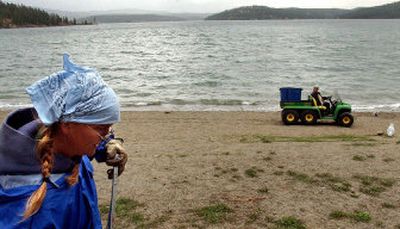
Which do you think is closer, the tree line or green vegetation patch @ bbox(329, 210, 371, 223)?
green vegetation patch @ bbox(329, 210, 371, 223)

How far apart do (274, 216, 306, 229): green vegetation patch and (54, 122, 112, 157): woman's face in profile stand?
4207 mm

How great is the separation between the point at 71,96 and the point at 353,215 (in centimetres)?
506

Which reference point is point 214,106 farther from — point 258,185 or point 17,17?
point 17,17

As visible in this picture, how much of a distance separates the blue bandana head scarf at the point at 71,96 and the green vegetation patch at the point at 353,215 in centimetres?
474

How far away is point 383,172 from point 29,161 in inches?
282

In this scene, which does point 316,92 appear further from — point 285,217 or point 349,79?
point 349,79

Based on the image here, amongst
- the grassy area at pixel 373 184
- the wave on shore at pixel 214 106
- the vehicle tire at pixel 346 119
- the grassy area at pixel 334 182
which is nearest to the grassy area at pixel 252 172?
the grassy area at pixel 334 182

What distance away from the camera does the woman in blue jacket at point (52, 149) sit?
195cm

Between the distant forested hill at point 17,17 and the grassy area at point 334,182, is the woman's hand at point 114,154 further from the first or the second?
the distant forested hill at point 17,17

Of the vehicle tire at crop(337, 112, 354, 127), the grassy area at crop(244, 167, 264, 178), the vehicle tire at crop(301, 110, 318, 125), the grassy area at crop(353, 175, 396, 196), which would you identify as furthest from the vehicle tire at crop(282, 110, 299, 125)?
the grassy area at crop(353, 175, 396, 196)

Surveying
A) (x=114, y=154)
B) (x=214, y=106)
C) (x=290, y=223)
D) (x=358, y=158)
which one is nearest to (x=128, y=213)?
(x=290, y=223)

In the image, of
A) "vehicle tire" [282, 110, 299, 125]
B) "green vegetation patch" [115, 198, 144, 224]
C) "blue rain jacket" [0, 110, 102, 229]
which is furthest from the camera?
"vehicle tire" [282, 110, 299, 125]

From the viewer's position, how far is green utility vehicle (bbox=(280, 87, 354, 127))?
1600cm

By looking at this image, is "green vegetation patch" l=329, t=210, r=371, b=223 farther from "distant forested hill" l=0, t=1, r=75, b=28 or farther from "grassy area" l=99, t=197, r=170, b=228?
"distant forested hill" l=0, t=1, r=75, b=28
